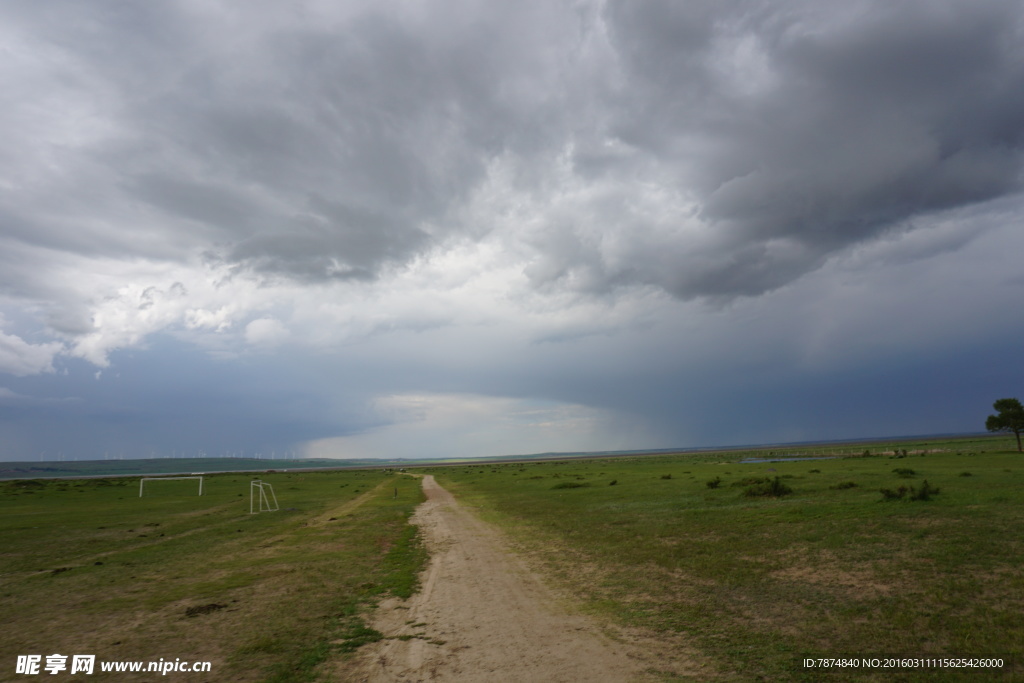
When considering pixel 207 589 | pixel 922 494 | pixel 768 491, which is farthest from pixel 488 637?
pixel 768 491

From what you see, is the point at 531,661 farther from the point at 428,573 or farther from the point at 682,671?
the point at 428,573

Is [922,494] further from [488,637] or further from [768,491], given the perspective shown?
[488,637]

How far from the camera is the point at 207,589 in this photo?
18.0 m

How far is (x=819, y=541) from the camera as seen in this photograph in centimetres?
1941

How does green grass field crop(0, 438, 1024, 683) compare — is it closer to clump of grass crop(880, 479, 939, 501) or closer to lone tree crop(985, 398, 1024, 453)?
clump of grass crop(880, 479, 939, 501)

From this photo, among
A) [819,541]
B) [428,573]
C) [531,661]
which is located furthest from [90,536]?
[819,541]

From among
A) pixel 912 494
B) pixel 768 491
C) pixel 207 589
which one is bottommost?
pixel 207 589

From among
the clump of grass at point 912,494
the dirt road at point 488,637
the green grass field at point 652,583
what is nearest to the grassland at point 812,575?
the green grass field at point 652,583

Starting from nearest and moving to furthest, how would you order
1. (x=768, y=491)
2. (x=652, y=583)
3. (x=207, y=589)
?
(x=652, y=583), (x=207, y=589), (x=768, y=491)

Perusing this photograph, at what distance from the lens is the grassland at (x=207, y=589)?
12.3 metres

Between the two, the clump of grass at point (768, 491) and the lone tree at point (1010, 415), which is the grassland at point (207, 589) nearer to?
the clump of grass at point (768, 491)

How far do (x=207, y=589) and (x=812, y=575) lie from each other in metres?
21.2

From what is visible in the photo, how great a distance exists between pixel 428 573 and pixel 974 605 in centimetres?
1695

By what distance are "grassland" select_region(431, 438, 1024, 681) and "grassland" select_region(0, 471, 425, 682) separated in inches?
303
